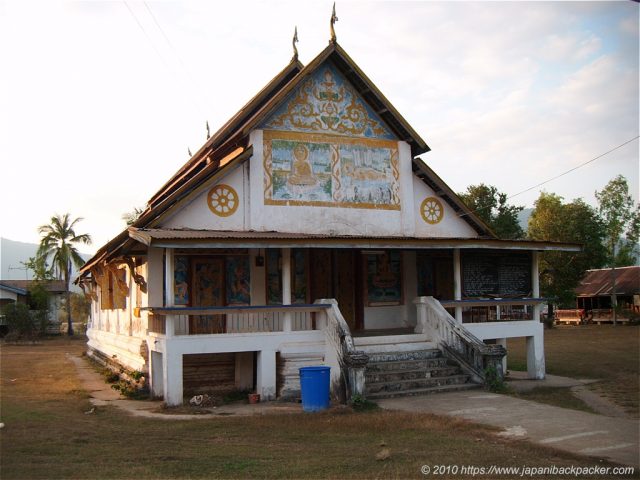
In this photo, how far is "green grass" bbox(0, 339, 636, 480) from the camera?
27.0ft

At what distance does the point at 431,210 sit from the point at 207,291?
7.16 m

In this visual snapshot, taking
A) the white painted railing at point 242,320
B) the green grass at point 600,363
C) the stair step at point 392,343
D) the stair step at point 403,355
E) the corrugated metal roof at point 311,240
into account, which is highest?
the corrugated metal roof at point 311,240

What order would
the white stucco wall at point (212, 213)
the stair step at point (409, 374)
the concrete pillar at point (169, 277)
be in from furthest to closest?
the white stucco wall at point (212, 213) → the concrete pillar at point (169, 277) → the stair step at point (409, 374)

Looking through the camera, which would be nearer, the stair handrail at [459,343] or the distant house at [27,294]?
the stair handrail at [459,343]

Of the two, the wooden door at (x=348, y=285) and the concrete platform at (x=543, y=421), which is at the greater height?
the wooden door at (x=348, y=285)

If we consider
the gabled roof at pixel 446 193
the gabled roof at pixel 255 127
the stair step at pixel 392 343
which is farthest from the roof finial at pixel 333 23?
the stair step at pixel 392 343

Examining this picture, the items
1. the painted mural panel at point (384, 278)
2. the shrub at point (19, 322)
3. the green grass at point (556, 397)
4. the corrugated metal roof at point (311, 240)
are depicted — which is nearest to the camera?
the green grass at point (556, 397)

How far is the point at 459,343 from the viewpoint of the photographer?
16.0m

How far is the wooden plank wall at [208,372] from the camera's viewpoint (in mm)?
16375

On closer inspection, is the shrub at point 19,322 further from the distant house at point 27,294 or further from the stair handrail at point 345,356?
the stair handrail at point 345,356

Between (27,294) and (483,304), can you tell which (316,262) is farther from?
(27,294)

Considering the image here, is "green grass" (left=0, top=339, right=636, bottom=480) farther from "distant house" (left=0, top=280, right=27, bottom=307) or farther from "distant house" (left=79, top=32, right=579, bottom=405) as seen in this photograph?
→ "distant house" (left=0, top=280, right=27, bottom=307)

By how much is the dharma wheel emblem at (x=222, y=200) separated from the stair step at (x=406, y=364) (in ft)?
17.1

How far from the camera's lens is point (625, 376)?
19.6 m
